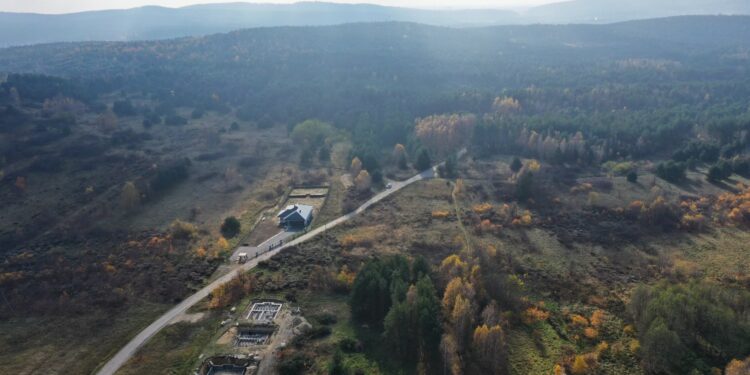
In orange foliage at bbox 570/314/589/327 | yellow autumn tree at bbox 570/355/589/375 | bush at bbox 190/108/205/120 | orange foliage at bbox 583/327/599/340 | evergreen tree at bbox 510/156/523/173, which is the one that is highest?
bush at bbox 190/108/205/120

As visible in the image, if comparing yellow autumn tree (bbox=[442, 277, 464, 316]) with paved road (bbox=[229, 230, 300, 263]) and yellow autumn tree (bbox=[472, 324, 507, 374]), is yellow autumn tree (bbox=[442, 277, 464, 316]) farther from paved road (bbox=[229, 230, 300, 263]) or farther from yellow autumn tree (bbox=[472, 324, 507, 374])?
paved road (bbox=[229, 230, 300, 263])

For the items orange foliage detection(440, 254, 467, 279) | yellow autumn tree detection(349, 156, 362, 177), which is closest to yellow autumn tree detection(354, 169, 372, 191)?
yellow autumn tree detection(349, 156, 362, 177)

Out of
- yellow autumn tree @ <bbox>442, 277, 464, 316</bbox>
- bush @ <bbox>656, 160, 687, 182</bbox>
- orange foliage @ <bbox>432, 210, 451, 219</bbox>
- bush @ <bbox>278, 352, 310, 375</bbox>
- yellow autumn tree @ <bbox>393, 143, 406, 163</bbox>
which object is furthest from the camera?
yellow autumn tree @ <bbox>393, 143, 406, 163</bbox>

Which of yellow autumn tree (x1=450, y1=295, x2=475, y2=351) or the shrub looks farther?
the shrub

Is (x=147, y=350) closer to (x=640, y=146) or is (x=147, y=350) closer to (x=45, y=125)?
(x=45, y=125)

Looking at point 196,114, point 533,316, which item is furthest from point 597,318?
point 196,114

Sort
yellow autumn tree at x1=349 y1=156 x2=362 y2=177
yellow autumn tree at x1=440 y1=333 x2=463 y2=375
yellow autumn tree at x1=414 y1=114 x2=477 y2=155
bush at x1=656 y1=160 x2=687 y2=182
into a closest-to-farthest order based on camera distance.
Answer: yellow autumn tree at x1=440 y1=333 x2=463 y2=375 → bush at x1=656 y1=160 x2=687 y2=182 → yellow autumn tree at x1=349 y1=156 x2=362 y2=177 → yellow autumn tree at x1=414 y1=114 x2=477 y2=155

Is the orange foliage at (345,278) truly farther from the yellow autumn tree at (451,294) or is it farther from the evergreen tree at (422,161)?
the evergreen tree at (422,161)

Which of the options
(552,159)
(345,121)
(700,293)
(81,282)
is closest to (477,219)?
(700,293)

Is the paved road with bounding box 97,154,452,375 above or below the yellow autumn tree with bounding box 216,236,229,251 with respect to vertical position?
below

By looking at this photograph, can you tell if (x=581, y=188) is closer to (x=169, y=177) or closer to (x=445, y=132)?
(x=445, y=132)
